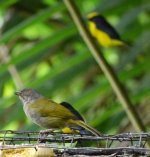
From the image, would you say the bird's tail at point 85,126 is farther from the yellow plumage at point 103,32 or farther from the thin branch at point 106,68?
the yellow plumage at point 103,32

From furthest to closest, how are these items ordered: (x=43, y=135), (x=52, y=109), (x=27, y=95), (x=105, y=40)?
(x=105, y=40) → (x=27, y=95) → (x=52, y=109) → (x=43, y=135)

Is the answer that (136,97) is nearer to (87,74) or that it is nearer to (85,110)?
(85,110)

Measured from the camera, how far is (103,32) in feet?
19.5

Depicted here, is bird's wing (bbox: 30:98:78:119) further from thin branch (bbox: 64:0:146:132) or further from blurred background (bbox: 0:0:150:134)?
blurred background (bbox: 0:0:150:134)

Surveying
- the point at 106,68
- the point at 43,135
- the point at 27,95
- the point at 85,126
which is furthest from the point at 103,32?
the point at 43,135

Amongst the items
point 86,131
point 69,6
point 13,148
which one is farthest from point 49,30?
point 13,148

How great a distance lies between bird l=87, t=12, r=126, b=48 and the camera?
225 inches

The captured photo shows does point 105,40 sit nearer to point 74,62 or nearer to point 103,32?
point 103,32

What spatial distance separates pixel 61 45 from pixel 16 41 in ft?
1.46

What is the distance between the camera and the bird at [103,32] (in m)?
5.72

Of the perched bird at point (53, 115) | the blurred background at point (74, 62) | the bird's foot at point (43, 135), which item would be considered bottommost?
the bird's foot at point (43, 135)

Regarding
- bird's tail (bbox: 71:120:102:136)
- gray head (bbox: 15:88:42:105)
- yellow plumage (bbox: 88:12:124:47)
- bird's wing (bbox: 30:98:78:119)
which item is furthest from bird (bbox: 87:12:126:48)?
bird's tail (bbox: 71:120:102:136)

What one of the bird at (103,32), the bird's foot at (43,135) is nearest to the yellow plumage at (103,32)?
the bird at (103,32)

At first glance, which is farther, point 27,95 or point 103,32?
point 103,32
